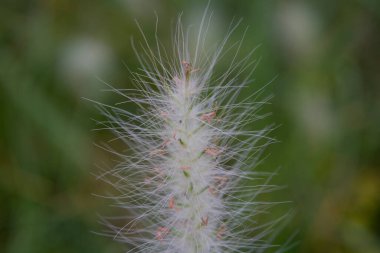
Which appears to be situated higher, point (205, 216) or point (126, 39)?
point (205, 216)

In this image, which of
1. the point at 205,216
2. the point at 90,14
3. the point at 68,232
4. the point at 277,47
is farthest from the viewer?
the point at 90,14

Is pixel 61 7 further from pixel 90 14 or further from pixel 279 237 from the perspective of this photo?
pixel 279 237

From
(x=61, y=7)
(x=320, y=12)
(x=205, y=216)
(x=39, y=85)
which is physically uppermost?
(x=320, y=12)

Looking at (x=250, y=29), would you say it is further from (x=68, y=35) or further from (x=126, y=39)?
(x=68, y=35)

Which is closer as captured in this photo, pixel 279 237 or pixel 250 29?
pixel 279 237

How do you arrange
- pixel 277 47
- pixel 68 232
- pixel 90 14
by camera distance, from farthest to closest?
pixel 90 14 → pixel 277 47 → pixel 68 232

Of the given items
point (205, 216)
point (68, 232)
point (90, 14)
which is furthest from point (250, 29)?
point (205, 216)

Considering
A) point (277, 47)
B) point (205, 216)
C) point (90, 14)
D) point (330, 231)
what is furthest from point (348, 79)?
point (205, 216)
